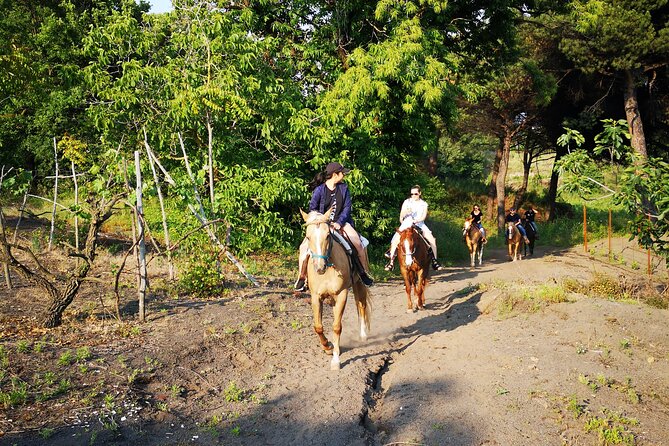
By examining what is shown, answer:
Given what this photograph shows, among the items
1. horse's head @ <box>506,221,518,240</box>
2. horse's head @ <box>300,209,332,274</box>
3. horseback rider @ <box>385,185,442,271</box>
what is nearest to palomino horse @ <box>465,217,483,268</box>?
horse's head @ <box>506,221,518,240</box>

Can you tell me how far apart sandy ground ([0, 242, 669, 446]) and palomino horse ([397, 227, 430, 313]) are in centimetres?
125

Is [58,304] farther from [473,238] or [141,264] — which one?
[473,238]

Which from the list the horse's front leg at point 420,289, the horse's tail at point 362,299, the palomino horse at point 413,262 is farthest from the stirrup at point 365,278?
the horse's front leg at point 420,289

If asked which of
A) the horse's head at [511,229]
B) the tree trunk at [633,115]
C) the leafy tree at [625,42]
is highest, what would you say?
the leafy tree at [625,42]

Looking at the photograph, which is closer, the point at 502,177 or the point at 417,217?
the point at 417,217

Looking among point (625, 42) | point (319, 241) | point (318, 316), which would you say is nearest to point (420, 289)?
point (318, 316)

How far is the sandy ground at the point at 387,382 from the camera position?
18.7ft

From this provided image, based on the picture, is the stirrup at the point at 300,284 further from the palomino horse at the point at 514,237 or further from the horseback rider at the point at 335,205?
the palomino horse at the point at 514,237

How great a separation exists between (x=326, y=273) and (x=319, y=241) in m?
0.80

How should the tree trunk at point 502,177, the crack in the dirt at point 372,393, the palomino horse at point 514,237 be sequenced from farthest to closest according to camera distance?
1. the tree trunk at point 502,177
2. the palomino horse at point 514,237
3. the crack in the dirt at point 372,393

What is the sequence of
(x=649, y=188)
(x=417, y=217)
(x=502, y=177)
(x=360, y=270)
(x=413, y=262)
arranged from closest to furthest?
(x=649, y=188)
(x=360, y=270)
(x=413, y=262)
(x=417, y=217)
(x=502, y=177)

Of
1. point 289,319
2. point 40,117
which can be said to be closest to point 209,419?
point 289,319

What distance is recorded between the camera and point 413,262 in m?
11.8

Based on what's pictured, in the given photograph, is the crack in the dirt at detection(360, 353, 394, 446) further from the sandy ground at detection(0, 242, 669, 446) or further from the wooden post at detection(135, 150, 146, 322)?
the wooden post at detection(135, 150, 146, 322)
